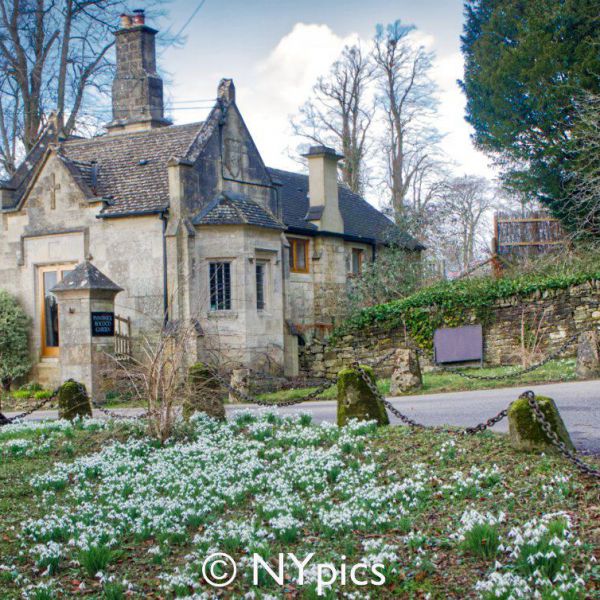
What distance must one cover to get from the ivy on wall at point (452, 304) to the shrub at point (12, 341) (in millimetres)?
10024

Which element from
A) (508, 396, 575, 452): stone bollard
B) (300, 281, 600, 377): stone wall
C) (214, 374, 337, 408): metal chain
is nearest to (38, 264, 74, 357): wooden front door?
(300, 281, 600, 377): stone wall

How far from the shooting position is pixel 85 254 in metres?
24.9

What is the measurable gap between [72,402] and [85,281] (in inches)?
277

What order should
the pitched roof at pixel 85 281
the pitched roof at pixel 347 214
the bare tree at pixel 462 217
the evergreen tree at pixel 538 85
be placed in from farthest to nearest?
the bare tree at pixel 462 217
the pitched roof at pixel 347 214
the evergreen tree at pixel 538 85
the pitched roof at pixel 85 281

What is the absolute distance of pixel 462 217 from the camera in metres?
49.7

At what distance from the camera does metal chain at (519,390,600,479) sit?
741 cm

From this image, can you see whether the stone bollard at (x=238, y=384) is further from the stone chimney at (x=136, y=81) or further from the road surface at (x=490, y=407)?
the stone chimney at (x=136, y=81)

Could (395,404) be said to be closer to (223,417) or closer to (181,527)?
(223,417)

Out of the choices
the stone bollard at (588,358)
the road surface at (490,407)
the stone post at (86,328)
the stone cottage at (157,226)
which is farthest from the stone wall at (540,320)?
the stone post at (86,328)

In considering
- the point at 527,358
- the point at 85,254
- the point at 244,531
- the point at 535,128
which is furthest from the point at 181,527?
the point at 535,128

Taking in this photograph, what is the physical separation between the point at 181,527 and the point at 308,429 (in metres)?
3.55

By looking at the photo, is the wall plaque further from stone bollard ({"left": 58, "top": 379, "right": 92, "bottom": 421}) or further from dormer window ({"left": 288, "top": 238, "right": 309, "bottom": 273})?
dormer window ({"left": 288, "top": 238, "right": 309, "bottom": 273})

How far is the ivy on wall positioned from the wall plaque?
29.0 feet

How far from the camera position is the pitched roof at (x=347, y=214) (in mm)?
29775
